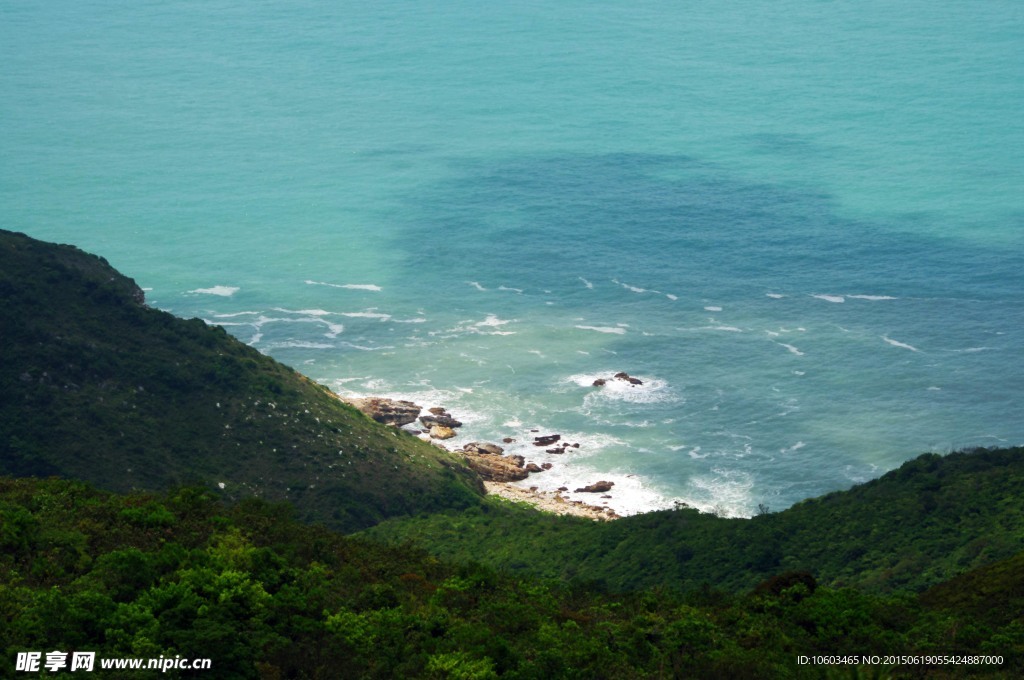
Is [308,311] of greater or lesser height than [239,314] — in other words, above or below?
above

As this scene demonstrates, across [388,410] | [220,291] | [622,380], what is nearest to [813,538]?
[622,380]

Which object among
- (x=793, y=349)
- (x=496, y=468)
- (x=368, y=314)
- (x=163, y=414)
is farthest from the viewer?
(x=368, y=314)

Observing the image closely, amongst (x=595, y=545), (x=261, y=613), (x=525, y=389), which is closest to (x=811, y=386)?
(x=525, y=389)

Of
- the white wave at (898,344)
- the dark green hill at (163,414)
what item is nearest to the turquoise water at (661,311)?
the white wave at (898,344)

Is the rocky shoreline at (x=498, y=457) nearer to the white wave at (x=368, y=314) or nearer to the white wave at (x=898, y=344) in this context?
the white wave at (x=368, y=314)

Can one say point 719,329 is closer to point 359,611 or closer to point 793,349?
point 793,349

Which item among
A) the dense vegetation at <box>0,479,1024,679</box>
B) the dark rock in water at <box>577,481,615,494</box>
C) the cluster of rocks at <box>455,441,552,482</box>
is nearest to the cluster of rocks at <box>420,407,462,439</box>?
the cluster of rocks at <box>455,441,552,482</box>

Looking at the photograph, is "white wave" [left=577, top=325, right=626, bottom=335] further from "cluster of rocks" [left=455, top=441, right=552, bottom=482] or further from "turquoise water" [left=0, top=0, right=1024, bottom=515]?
"cluster of rocks" [left=455, top=441, right=552, bottom=482]
